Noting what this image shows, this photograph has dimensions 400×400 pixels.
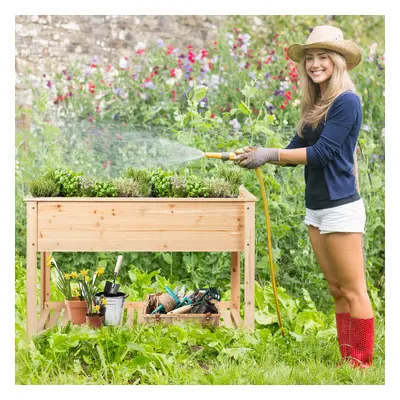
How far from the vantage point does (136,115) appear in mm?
5504

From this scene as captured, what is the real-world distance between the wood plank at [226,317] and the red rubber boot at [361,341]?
0.70 meters

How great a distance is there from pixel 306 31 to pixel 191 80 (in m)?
1.58

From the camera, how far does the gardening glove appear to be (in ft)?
11.4

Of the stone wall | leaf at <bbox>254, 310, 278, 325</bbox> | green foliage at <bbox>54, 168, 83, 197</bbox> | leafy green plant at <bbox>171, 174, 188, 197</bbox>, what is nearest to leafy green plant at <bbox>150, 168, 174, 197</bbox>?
leafy green plant at <bbox>171, 174, 188, 197</bbox>

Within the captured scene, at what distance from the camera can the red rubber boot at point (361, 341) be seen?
346 centimetres

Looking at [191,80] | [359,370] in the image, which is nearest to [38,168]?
[191,80]

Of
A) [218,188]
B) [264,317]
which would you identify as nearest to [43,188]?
[218,188]

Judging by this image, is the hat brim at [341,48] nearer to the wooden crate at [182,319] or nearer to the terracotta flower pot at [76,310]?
the wooden crate at [182,319]

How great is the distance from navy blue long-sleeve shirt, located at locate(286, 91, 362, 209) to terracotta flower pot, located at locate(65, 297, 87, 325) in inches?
55.7

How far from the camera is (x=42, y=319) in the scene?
406cm

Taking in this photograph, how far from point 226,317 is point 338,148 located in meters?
1.28

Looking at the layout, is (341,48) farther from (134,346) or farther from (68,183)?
(134,346)

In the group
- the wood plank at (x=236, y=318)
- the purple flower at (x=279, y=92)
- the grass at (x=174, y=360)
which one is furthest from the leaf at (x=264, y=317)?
the purple flower at (x=279, y=92)

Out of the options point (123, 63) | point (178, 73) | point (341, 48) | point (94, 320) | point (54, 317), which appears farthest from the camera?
point (123, 63)
